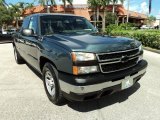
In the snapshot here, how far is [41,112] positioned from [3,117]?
2.23 ft

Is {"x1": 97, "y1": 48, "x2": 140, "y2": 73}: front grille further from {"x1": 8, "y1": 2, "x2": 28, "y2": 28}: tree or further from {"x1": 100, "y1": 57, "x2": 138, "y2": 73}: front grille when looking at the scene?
{"x1": 8, "y1": 2, "x2": 28, "y2": 28}: tree

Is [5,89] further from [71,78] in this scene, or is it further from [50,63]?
[71,78]

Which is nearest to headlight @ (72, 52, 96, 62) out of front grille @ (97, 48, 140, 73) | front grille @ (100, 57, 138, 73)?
front grille @ (97, 48, 140, 73)

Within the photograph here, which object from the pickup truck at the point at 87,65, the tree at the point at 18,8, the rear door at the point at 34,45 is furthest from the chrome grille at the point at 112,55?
the tree at the point at 18,8

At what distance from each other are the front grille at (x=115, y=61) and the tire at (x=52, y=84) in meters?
0.92

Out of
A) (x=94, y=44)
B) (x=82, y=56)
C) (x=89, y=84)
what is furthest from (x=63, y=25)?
(x=89, y=84)

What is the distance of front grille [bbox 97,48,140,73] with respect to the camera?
3949 mm

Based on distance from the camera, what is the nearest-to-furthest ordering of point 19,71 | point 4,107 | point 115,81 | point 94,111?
point 115,81, point 94,111, point 4,107, point 19,71

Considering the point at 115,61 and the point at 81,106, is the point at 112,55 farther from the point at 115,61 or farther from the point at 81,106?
the point at 81,106

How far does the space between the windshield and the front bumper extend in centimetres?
163

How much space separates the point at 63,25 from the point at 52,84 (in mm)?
1595

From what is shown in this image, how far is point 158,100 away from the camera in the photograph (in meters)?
4.94

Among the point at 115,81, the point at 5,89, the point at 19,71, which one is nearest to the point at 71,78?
the point at 115,81

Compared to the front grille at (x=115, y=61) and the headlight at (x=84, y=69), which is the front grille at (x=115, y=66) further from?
the headlight at (x=84, y=69)
